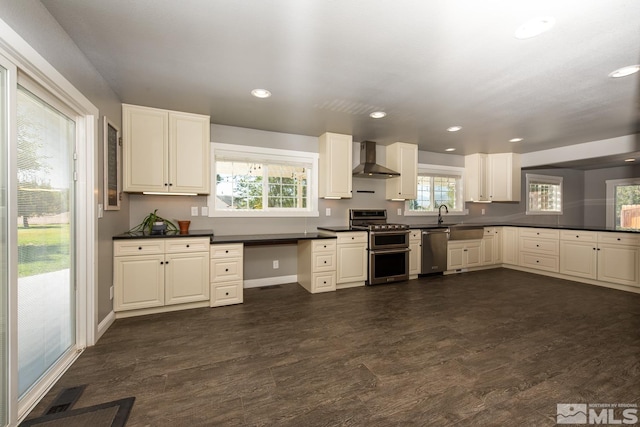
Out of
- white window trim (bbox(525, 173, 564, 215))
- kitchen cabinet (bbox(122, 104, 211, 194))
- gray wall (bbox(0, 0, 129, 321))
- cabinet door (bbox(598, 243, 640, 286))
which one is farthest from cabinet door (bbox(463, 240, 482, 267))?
gray wall (bbox(0, 0, 129, 321))

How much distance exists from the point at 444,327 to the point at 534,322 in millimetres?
988

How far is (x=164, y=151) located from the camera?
127 inches

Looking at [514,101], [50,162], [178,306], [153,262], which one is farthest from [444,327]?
[50,162]

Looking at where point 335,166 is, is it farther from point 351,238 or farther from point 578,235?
point 578,235

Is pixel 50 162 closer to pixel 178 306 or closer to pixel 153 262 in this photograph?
pixel 153 262

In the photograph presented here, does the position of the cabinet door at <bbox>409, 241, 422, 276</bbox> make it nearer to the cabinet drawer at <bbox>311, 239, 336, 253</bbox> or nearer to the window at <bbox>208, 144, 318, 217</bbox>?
the cabinet drawer at <bbox>311, 239, 336, 253</bbox>

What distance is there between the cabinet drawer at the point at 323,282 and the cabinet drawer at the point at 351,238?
0.49m

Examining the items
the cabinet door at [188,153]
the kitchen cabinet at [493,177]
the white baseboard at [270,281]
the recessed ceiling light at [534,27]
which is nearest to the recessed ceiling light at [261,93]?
the cabinet door at [188,153]

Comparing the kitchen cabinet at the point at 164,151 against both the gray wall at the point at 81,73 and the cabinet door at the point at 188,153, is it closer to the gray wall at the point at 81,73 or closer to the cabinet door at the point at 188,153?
the cabinet door at the point at 188,153

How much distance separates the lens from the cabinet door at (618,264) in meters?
3.94

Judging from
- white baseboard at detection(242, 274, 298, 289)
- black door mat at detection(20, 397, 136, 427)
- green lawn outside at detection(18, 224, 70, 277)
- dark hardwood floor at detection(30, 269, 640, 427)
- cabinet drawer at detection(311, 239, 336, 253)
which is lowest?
dark hardwood floor at detection(30, 269, 640, 427)

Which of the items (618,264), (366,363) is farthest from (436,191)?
(366,363)

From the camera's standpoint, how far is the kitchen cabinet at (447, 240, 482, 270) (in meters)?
5.00

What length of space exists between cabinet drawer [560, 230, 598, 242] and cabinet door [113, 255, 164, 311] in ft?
20.0
